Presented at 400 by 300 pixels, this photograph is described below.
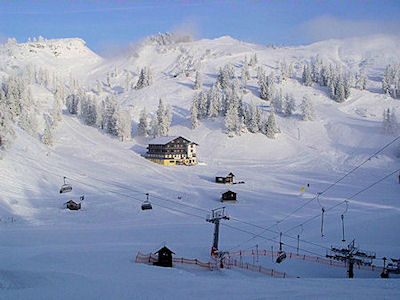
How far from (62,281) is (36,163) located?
4182cm

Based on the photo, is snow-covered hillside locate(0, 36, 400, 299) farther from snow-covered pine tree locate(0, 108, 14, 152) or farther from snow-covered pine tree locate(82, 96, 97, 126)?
snow-covered pine tree locate(82, 96, 97, 126)

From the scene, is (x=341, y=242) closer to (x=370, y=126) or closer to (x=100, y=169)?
(x=100, y=169)

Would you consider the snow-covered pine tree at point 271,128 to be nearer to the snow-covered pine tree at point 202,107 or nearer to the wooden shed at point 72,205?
the snow-covered pine tree at point 202,107

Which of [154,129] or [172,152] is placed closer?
[172,152]

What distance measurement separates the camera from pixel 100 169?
6034 centimetres

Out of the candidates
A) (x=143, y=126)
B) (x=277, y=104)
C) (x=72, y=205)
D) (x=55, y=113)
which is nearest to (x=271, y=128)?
(x=277, y=104)

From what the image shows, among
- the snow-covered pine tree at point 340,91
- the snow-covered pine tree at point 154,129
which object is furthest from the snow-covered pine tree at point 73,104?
the snow-covered pine tree at point 340,91

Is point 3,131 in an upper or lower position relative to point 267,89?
lower

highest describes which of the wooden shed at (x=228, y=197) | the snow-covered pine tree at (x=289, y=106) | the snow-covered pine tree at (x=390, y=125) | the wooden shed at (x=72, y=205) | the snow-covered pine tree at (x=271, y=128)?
the snow-covered pine tree at (x=289, y=106)

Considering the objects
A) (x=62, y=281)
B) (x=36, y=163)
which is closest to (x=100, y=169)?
(x=36, y=163)

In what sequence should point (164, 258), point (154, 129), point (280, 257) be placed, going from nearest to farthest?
1. point (164, 258)
2. point (280, 257)
3. point (154, 129)

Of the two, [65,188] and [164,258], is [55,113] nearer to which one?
[65,188]

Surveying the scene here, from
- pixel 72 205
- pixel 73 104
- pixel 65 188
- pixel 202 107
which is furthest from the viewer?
pixel 73 104

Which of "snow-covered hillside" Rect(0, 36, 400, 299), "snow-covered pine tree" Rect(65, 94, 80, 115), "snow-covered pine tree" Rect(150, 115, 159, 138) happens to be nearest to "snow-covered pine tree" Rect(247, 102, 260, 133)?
"snow-covered hillside" Rect(0, 36, 400, 299)
